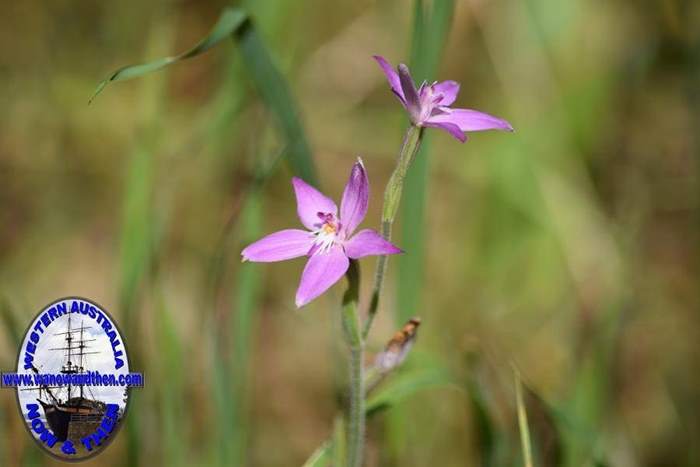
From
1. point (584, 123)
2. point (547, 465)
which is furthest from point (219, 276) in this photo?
point (584, 123)

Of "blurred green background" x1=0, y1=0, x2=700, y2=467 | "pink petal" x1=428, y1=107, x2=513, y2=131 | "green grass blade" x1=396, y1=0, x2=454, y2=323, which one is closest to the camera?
"pink petal" x1=428, y1=107, x2=513, y2=131

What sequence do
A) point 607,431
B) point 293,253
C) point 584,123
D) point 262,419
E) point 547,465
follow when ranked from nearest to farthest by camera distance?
point 293,253 → point 547,465 → point 607,431 → point 262,419 → point 584,123

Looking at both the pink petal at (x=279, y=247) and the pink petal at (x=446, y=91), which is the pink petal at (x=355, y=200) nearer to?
the pink petal at (x=279, y=247)

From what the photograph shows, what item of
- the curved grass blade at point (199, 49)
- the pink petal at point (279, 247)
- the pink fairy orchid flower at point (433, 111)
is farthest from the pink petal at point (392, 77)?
the curved grass blade at point (199, 49)

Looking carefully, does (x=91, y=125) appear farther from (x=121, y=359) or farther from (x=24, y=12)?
(x=121, y=359)

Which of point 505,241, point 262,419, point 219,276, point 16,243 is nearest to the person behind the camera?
point 219,276

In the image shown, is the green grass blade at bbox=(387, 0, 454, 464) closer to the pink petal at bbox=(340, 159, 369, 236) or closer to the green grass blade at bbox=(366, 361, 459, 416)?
the green grass blade at bbox=(366, 361, 459, 416)

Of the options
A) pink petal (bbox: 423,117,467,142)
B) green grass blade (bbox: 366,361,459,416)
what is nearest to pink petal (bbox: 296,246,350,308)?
pink petal (bbox: 423,117,467,142)
